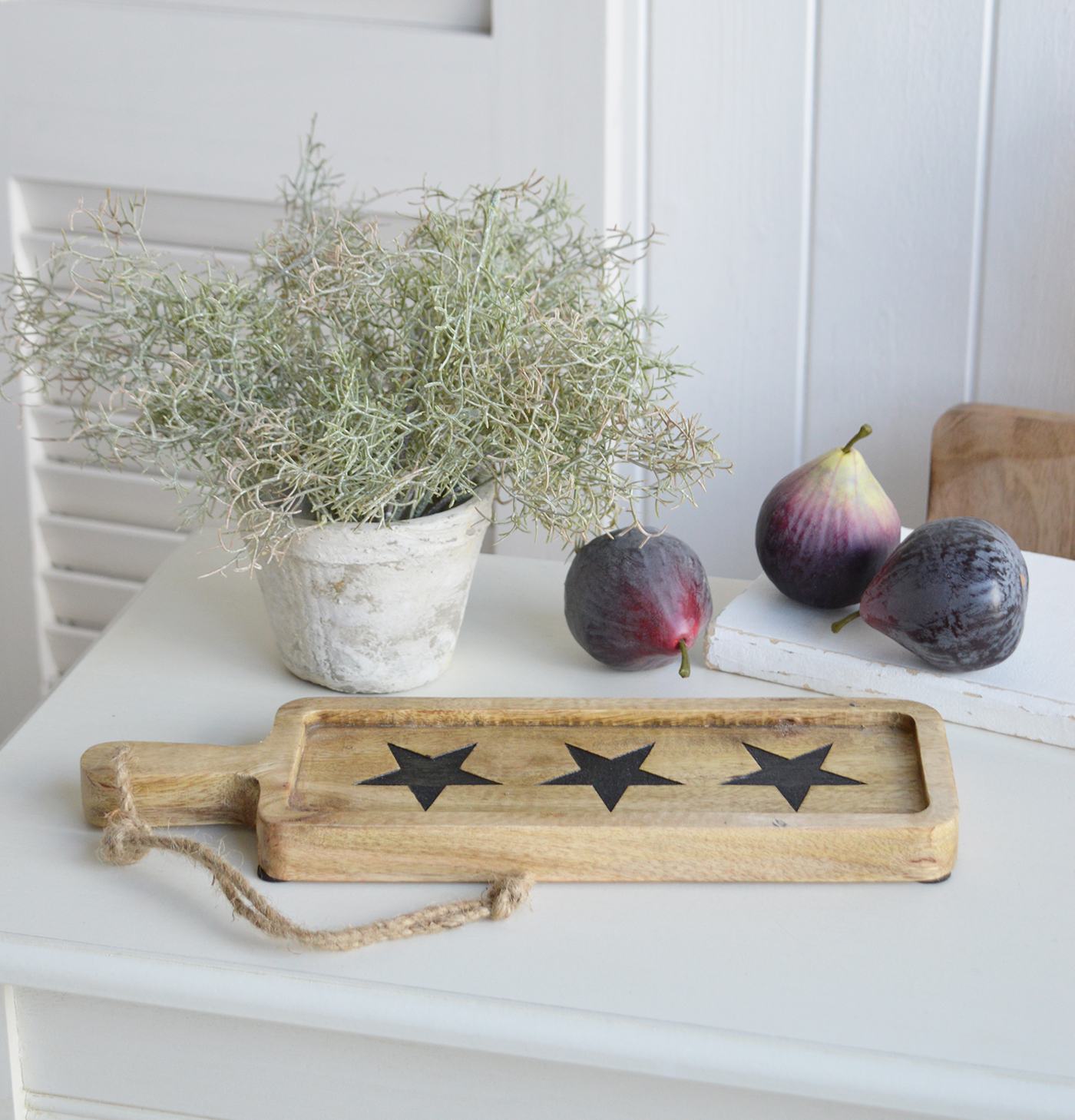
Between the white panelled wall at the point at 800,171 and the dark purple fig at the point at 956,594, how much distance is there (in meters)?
0.35

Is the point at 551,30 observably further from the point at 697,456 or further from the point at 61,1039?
the point at 61,1039

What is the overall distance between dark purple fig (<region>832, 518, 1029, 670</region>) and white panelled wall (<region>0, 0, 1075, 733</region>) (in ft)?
1.14

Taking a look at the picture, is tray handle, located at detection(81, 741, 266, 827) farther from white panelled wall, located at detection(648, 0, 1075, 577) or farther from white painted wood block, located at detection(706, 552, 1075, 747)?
white panelled wall, located at detection(648, 0, 1075, 577)

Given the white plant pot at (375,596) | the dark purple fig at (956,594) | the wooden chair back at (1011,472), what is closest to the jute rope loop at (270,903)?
the white plant pot at (375,596)

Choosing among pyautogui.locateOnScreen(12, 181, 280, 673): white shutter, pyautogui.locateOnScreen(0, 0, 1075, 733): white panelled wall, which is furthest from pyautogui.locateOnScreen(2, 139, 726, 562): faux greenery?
pyautogui.locateOnScreen(12, 181, 280, 673): white shutter

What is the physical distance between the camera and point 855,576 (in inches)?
27.0

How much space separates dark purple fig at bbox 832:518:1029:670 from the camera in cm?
60

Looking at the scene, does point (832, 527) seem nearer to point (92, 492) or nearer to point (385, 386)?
point (385, 386)

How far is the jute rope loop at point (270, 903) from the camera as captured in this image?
48 cm

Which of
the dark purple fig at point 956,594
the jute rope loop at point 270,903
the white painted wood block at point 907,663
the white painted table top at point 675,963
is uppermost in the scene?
the dark purple fig at point 956,594

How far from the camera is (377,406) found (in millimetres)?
571

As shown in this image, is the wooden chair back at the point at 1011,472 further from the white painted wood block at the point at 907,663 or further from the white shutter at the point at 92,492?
the white shutter at the point at 92,492

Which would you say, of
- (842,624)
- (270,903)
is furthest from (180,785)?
(842,624)

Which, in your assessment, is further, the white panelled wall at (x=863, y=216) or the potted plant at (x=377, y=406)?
the white panelled wall at (x=863, y=216)
